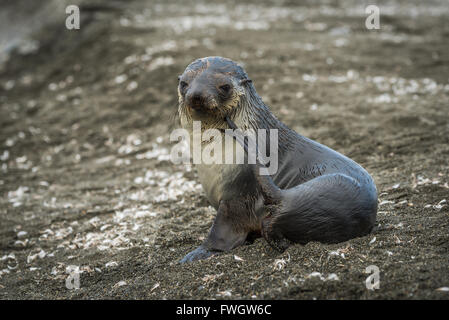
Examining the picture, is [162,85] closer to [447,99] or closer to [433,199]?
[447,99]

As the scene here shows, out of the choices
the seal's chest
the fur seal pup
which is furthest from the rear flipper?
the seal's chest

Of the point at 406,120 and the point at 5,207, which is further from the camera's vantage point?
the point at 406,120

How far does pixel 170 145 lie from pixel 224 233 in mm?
4603

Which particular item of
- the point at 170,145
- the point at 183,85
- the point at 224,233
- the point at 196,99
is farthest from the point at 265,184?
the point at 170,145

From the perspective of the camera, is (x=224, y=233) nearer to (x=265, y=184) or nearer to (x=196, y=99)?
(x=265, y=184)

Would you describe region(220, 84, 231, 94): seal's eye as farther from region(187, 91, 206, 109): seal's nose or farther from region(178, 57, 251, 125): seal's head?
region(187, 91, 206, 109): seal's nose

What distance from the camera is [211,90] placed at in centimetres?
384

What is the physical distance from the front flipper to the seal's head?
0.74 metres

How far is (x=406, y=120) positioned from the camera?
26.0 ft

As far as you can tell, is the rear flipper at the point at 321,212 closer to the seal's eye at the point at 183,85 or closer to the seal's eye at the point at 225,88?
the seal's eye at the point at 225,88

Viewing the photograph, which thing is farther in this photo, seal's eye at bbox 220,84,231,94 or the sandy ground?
seal's eye at bbox 220,84,231,94

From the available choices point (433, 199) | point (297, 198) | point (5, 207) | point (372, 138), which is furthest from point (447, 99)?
point (5, 207)

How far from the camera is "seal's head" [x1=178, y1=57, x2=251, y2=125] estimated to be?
3777 mm
